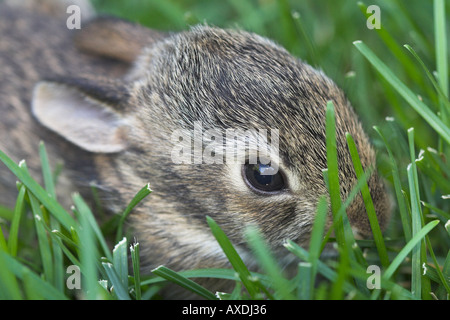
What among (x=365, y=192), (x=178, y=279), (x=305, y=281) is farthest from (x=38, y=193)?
(x=365, y=192)

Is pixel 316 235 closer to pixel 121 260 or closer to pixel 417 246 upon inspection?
pixel 417 246

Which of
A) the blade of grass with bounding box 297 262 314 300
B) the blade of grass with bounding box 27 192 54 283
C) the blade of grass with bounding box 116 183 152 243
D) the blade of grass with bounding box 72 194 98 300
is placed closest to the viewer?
the blade of grass with bounding box 72 194 98 300

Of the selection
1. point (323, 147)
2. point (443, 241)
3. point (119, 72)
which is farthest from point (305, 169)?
point (119, 72)

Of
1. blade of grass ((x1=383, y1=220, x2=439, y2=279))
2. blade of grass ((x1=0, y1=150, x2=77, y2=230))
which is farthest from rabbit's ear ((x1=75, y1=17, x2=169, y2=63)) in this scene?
blade of grass ((x1=383, y1=220, x2=439, y2=279))

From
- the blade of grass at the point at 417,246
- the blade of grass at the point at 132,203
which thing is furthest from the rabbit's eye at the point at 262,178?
the blade of grass at the point at 417,246

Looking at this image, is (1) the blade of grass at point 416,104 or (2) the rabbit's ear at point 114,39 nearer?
(1) the blade of grass at point 416,104

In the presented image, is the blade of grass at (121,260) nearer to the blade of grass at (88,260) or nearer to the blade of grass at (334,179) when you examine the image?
the blade of grass at (88,260)

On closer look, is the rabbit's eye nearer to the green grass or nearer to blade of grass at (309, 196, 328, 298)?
the green grass
